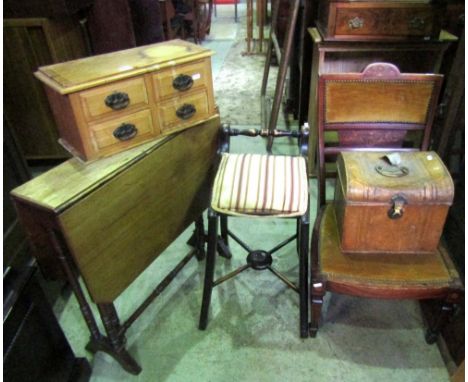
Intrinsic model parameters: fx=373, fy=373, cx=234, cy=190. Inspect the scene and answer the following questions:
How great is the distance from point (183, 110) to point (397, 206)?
2.56 ft

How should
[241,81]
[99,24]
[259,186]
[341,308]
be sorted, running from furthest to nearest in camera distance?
[241,81], [99,24], [341,308], [259,186]

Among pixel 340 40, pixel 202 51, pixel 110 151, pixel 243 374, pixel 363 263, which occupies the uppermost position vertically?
pixel 202 51

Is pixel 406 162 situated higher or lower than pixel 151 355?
higher

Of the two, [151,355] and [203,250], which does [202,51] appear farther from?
[151,355]

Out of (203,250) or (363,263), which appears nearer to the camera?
(363,263)

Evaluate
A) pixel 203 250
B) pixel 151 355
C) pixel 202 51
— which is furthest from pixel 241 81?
pixel 151 355

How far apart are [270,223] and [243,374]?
Answer: 0.90 m

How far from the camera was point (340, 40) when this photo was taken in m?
1.96

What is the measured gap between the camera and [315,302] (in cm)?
133

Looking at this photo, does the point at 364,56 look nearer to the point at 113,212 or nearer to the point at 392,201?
the point at 392,201

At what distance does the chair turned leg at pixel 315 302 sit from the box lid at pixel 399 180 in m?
0.32

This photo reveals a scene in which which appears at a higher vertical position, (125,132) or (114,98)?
(114,98)

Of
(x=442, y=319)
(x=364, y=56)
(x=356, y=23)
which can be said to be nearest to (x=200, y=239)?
(x=442, y=319)

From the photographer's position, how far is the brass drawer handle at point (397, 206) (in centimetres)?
118
